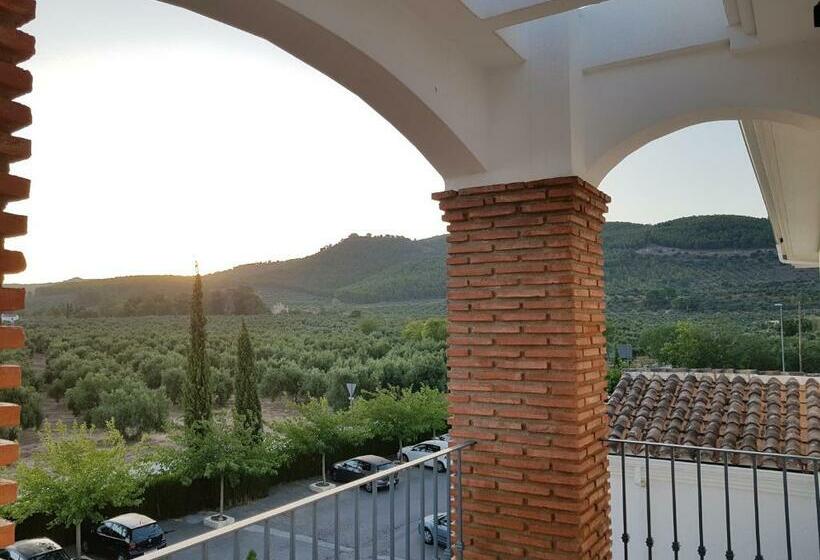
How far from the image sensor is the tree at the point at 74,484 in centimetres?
1273

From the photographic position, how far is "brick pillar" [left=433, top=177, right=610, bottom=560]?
285cm

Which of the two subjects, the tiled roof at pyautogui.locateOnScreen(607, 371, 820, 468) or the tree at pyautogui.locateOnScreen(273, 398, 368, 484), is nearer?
the tiled roof at pyautogui.locateOnScreen(607, 371, 820, 468)

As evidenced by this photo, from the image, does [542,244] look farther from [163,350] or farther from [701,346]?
[701,346]

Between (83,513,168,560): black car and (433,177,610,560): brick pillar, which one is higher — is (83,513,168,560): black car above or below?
below

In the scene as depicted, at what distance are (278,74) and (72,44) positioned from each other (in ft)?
30.8

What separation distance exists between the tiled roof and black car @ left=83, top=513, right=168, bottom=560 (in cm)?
948

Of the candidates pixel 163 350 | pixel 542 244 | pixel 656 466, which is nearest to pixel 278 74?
pixel 163 350

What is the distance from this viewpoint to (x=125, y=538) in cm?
1228

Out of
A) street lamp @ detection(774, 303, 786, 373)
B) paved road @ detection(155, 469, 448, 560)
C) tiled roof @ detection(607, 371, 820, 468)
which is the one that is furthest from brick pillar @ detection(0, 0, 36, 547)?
street lamp @ detection(774, 303, 786, 373)

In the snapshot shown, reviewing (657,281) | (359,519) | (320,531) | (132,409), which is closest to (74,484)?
(320,531)

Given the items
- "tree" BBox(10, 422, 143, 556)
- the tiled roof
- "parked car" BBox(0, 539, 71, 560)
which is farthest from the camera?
"tree" BBox(10, 422, 143, 556)

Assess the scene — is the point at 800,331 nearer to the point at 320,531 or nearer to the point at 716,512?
the point at 320,531

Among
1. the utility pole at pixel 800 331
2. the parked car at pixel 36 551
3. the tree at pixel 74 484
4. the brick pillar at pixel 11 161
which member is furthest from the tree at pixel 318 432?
the brick pillar at pixel 11 161

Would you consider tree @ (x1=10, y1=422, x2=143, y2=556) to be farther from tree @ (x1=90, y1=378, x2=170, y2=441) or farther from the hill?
the hill
